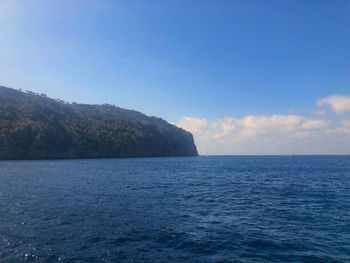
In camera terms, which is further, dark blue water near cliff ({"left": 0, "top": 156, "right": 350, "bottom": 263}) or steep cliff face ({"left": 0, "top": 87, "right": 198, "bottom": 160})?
→ steep cliff face ({"left": 0, "top": 87, "right": 198, "bottom": 160})

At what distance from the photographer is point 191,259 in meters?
14.7

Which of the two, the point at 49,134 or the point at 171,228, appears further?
the point at 49,134

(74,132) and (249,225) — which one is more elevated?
(74,132)

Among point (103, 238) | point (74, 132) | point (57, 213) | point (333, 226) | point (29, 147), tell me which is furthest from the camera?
point (74, 132)

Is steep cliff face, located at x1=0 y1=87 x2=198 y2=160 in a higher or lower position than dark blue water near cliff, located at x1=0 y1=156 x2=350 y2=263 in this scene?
higher

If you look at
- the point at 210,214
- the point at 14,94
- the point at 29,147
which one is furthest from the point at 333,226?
the point at 14,94

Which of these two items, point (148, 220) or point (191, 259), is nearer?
point (191, 259)

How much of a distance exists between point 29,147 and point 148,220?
441ft

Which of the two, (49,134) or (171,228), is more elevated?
(49,134)

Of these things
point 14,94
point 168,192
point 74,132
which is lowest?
point 168,192

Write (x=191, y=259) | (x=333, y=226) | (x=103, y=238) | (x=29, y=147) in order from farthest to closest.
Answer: (x=29, y=147) → (x=333, y=226) → (x=103, y=238) → (x=191, y=259)

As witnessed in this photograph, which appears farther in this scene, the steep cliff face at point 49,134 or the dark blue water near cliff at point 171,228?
the steep cliff face at point 49,134

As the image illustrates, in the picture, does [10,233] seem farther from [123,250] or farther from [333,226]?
[333,226]

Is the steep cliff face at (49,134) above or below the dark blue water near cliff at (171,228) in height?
above
